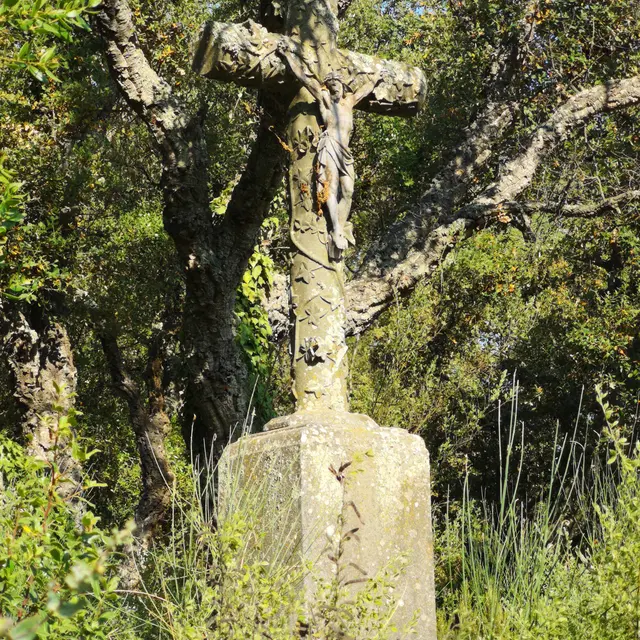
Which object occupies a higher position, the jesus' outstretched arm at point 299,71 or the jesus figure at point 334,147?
the jesus' outstretched arm at point 299,71

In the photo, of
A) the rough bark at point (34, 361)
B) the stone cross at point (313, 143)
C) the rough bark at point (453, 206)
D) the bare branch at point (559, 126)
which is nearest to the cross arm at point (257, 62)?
the stone cross at point (313, 143)

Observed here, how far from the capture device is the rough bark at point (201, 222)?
761 cm

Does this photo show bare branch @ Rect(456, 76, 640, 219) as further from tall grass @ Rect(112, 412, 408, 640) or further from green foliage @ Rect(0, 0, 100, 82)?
green foliage @ Rect(0, 0, 100, 82)

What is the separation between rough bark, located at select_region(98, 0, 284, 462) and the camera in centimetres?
761

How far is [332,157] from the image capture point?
468 centimetres

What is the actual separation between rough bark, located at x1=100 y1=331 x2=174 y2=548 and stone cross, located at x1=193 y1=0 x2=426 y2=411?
8375mm

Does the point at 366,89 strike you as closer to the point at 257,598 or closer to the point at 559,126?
the point at 257,598

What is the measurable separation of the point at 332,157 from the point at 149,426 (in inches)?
371

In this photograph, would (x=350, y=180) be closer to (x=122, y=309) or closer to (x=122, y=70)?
(x=122, y=70)

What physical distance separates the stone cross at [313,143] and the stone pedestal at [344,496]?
37cm

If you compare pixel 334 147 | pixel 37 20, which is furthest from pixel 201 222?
pixel 37 20

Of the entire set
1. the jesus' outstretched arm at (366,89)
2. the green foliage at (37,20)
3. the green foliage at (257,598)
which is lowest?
the green foliage at (257,598)

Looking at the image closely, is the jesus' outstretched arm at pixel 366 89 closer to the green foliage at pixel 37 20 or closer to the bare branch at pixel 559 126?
the green foliage at pixel 37 20

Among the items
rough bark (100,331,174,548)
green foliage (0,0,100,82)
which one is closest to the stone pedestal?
green foliage (0,0,100,82)
